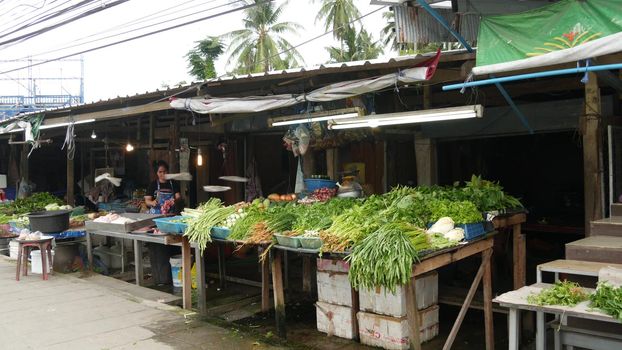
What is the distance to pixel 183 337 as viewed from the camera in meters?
6.27

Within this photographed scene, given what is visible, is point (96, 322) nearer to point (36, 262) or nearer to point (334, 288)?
point (334, 288)

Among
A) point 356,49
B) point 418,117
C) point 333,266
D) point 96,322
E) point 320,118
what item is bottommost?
point 96,322

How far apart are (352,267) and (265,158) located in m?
8.37

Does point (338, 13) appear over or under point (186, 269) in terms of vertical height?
over

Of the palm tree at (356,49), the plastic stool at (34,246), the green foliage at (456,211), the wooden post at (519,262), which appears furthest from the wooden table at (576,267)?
the palm tree at (356,49)

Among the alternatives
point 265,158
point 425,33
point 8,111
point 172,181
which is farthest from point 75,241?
point 8,111

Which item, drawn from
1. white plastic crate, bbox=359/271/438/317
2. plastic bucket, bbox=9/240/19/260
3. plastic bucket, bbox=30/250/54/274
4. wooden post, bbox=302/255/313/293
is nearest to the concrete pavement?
plastic bucket, bbox=30/250/54/274

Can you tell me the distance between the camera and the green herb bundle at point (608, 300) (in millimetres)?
3650

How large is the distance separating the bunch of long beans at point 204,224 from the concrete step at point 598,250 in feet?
14.4

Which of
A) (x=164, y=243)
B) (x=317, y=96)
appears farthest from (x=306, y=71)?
(x=164, y=243)

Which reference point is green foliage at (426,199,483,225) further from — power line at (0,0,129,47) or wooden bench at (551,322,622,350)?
power line at (0,0,129,47)

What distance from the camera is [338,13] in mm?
27703

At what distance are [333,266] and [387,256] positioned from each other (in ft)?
5.91

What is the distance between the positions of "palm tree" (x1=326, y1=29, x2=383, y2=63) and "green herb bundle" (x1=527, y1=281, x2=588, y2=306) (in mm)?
23972
